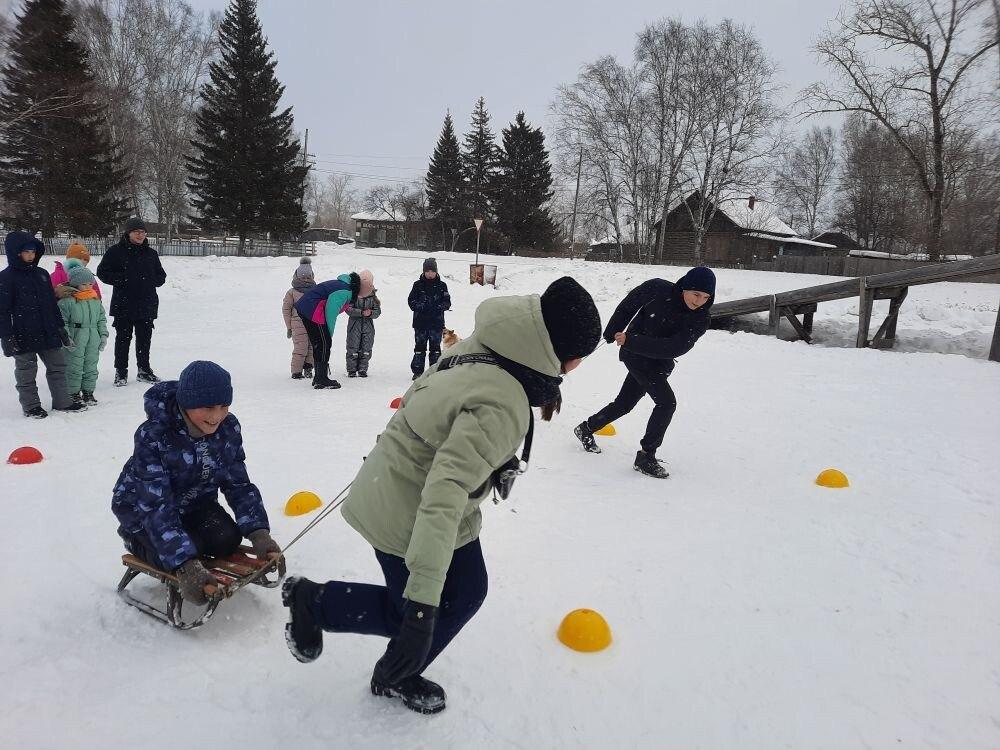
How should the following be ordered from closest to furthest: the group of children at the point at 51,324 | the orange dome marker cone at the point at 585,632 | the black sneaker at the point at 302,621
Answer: the black sneaker at the point at 302,621
the orange dome marker cone at the point at 585,632
the group of children at the point at 51,324

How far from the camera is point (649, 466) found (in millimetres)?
5320

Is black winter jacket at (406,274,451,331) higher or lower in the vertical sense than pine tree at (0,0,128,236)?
lower

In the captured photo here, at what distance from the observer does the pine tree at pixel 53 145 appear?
22.4 metres

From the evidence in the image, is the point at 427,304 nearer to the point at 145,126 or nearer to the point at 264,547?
the point at 264,547

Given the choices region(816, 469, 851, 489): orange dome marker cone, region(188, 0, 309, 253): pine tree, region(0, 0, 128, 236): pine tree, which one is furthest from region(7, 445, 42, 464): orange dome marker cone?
region(188, 0, 309, 253): pine tree

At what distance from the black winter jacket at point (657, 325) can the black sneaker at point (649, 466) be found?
81cm

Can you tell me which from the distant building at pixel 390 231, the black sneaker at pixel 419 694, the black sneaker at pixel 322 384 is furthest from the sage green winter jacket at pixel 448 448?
the distant building at pixel 390 231

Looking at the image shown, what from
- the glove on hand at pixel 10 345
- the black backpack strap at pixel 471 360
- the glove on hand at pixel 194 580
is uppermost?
the black backpack strap at pixel 471 360

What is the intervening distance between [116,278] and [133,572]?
592 cm

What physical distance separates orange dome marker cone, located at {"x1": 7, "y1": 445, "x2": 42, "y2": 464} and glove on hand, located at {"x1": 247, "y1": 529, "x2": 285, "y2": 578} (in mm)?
3352

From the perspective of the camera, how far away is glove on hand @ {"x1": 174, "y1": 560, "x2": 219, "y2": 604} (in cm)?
262

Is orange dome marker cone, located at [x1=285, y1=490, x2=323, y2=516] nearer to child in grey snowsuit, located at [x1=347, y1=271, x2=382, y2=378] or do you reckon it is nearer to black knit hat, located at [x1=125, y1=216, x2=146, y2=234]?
child in grey snowsuit, located at [x1=347, y1=271, x2=382, y2=378]

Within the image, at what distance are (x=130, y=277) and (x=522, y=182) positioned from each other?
3631cm

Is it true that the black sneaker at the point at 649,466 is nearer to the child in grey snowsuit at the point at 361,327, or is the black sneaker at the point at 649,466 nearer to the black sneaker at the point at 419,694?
the black sneaker at the point at 419,694
